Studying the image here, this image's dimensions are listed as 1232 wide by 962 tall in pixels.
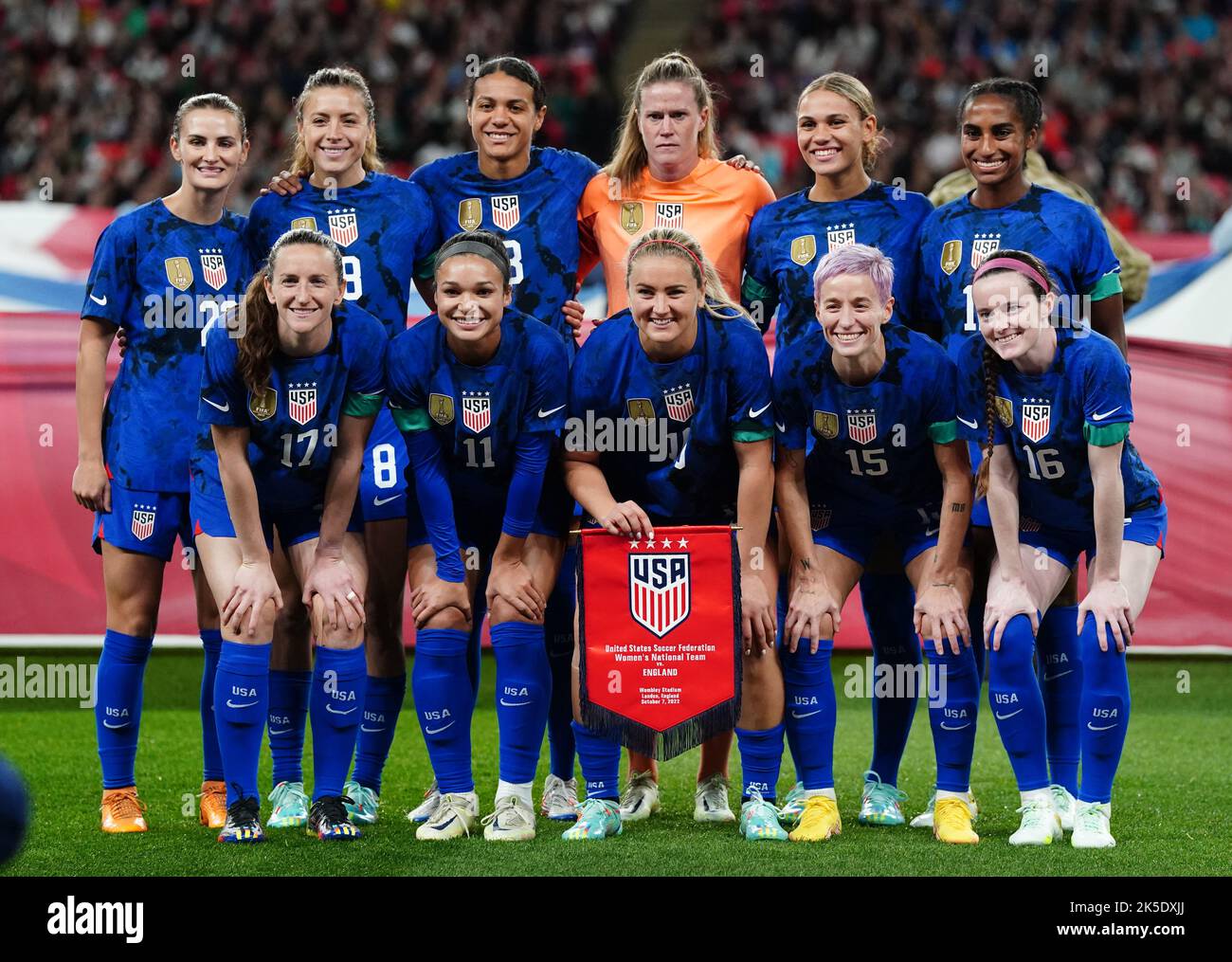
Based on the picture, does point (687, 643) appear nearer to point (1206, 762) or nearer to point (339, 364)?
point (339, 364)

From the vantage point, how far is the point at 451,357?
4582mm

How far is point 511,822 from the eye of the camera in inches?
176

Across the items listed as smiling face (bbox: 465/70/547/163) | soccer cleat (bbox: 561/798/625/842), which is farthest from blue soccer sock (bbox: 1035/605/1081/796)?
smiling face (bbox: 465/70/547/163)

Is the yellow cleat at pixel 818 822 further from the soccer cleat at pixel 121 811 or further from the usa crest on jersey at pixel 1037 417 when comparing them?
the soccer cleat at pixel 121 811

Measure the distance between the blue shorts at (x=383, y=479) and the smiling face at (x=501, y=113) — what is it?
0.95 meters

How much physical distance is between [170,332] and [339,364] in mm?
651

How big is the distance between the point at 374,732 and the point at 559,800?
24.0 inches

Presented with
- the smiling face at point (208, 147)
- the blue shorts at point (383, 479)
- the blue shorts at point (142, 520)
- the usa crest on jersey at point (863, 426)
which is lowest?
the blue shorts at point (142, 520)

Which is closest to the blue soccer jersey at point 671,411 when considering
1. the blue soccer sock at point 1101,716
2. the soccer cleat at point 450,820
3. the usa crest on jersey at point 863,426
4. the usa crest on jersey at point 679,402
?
the usa crest on jersey at point 679,402

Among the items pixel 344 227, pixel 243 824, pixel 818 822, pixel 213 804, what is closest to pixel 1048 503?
pixel 818 822

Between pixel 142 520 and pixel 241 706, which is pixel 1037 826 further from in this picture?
pixel 142 520

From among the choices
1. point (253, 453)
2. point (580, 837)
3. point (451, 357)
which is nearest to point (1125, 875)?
point (580, 837)

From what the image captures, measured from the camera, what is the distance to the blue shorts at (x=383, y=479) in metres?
4.75

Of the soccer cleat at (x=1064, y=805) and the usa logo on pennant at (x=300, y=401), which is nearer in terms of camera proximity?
the usa logo on pennant at (x=300, y=401)
